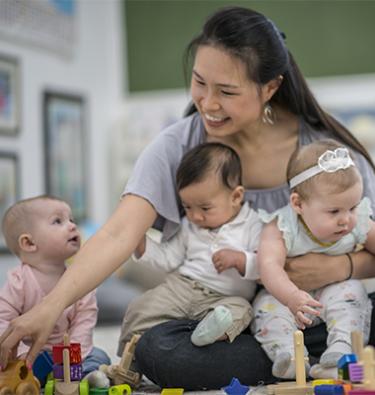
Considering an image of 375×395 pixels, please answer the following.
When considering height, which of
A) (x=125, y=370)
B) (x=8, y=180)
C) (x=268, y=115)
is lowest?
(x=125, y=370)

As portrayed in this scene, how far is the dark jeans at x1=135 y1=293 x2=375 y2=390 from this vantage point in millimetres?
1816

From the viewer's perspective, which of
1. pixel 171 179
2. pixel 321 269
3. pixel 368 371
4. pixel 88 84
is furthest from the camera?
pixel 88 84

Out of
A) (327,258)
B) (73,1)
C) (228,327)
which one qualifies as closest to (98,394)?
(228,327)

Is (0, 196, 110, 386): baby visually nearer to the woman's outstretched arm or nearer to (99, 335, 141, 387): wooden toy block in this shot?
(99, 335, 141, 387): wooden toy block

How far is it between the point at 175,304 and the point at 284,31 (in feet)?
12.1

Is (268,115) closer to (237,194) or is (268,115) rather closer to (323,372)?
(237,194)

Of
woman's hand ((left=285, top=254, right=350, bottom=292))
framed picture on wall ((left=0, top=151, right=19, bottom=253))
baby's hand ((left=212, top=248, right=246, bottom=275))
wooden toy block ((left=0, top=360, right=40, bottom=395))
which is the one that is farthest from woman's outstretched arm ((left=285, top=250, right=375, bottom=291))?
framed picture on wall ((left=0, top=151, right=19, bottom=253))

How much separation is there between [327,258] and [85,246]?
576 mm

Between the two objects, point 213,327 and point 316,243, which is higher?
point 316,243

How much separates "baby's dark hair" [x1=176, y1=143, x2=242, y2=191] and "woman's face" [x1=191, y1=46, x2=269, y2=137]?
0.06m

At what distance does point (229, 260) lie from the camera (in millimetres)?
1943

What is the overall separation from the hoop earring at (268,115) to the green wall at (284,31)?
3143mm

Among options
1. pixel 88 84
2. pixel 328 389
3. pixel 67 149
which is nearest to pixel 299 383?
pixel 328 389

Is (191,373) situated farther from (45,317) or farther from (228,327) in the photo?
(45,317)
